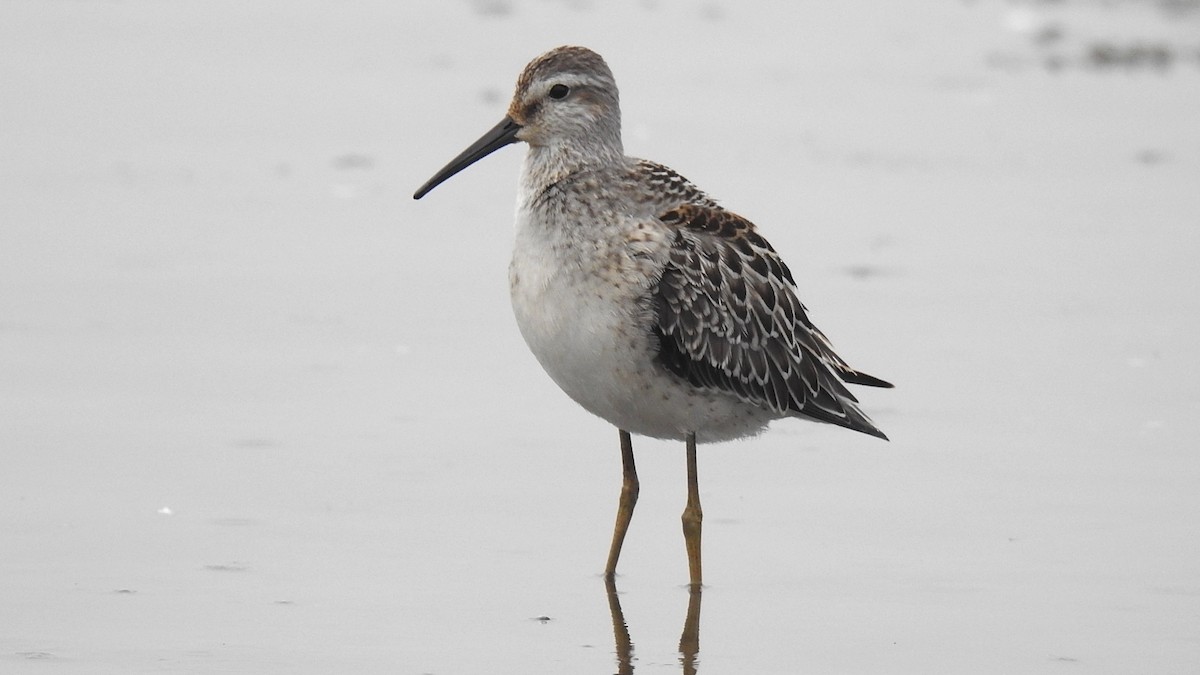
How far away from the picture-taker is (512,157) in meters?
13.5

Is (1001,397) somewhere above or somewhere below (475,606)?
above

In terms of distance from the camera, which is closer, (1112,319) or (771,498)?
(771,498)

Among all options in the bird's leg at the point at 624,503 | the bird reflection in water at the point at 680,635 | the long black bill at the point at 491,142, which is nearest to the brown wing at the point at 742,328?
the bird's leg at the point at 624,503

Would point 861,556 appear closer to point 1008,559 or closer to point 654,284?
point 1008,559

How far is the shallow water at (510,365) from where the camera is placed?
7672mm

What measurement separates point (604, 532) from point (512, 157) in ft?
17.9

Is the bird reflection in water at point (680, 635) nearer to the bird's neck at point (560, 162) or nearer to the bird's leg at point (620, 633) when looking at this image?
the bird's leg at point (620, 633)

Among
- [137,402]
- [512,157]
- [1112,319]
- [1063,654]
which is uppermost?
[512,157]

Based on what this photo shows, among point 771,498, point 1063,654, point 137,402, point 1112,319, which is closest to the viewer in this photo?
point 1063,654

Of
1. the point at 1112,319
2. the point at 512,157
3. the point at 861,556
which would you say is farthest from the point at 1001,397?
the point at 512,157

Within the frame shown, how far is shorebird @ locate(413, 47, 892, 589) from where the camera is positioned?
7.67 meters

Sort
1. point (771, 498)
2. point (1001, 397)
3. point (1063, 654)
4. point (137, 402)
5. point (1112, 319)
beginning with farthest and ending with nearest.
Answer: point (1112, 319) → point (1001, 397) → point (137, 402) → point (771, 498) → point (1063, 654)

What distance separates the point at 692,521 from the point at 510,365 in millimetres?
2426

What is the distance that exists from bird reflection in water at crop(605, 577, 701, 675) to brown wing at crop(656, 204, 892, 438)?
822mm
